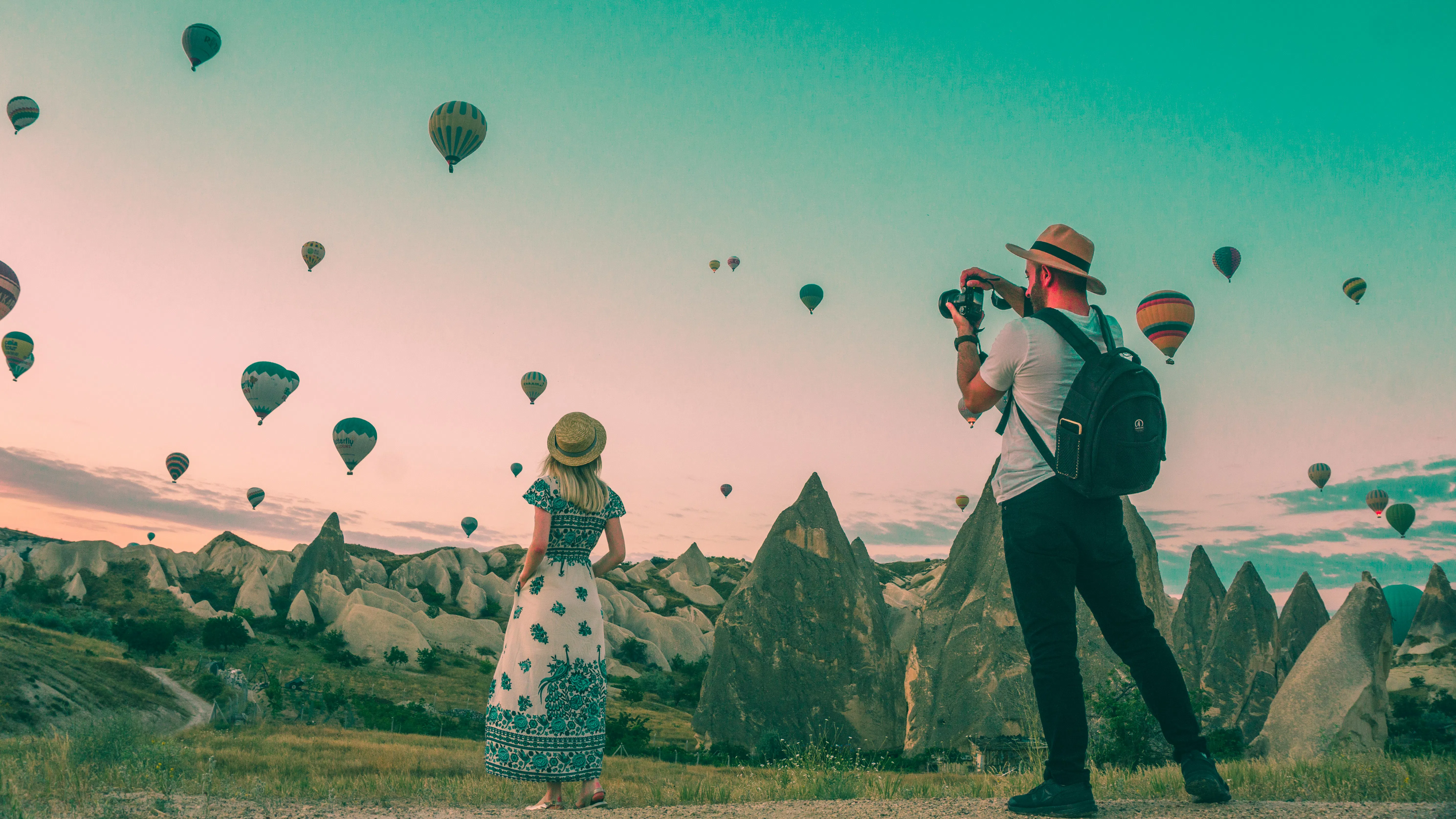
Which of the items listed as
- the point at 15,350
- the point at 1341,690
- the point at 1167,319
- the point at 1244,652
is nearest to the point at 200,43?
the point at 15,350

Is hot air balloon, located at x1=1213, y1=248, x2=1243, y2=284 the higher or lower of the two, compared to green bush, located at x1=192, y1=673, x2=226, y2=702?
higher

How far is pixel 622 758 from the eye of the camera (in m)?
18.4

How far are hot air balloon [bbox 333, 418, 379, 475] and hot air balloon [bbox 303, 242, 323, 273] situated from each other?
8119mm

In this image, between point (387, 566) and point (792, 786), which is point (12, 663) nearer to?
point (792, 786)

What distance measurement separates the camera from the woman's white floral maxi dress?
5.89 metres

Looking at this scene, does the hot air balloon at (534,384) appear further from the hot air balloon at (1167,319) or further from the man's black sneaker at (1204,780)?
the man's black sneaker at (1204,780)

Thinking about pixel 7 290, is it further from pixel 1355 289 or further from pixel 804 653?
pixel 1355 289

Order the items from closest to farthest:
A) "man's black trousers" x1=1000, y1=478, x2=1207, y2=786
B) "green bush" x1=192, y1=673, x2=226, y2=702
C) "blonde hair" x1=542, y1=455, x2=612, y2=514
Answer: "man's black trousers" x1=1000, y1=478, x2=1207, y2=786, "blonde hair" x1=542, y1=455, x2=612, y2=514, "green bush" x1=192, y1=673, x2=226, y2=702

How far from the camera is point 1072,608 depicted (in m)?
3.79

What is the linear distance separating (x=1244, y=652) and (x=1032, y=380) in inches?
1920

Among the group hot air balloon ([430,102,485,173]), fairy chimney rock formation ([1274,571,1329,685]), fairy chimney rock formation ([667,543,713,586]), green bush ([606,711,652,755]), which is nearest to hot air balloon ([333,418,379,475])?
hot air balloon ([430,102,485,173])

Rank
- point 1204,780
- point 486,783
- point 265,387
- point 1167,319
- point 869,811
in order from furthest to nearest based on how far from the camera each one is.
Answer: point 265,387 → point 1167,319 → point 486,783 → point 869,811 → point 1204,780

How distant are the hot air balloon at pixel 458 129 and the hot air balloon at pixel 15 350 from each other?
1056 inches

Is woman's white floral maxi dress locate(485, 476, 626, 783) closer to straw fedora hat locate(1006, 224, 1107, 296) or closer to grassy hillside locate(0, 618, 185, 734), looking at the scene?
straw fedora hat locate(1006, 224, 1107, 296)
